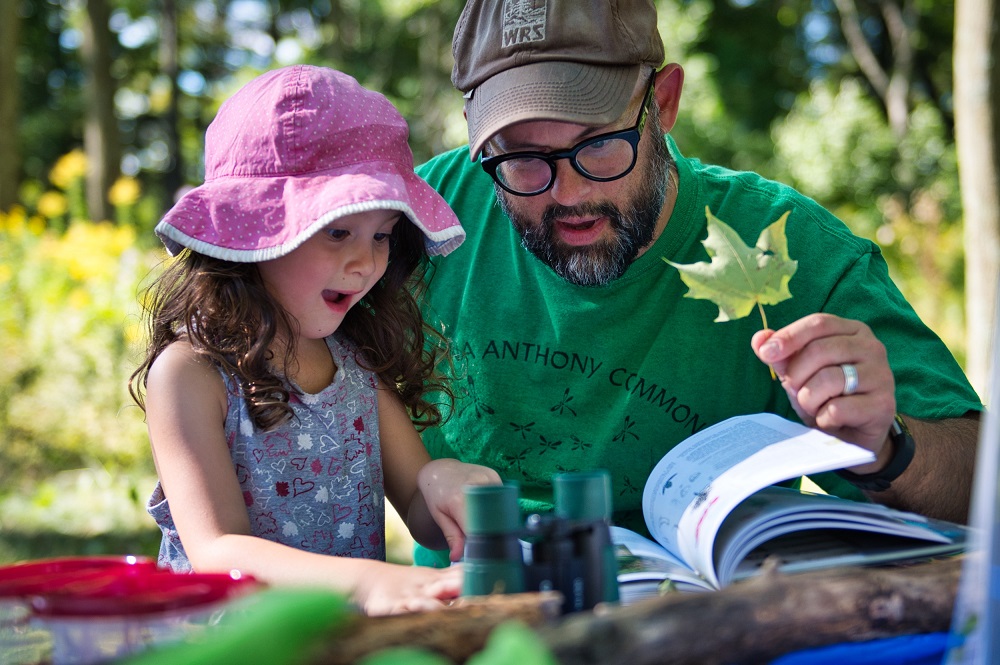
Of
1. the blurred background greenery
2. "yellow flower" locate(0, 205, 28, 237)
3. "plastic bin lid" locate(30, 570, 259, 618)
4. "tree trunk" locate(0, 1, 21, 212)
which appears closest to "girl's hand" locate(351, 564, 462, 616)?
"plastic bin lid" locate(30, 570, 259, 618)

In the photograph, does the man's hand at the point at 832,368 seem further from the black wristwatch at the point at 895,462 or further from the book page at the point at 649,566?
A: the book page at the point at 649,566

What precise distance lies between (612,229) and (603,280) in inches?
5.0

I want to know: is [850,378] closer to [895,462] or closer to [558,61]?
[895,462]

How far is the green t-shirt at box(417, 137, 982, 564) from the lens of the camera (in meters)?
2.05

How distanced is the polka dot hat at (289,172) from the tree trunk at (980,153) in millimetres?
4263

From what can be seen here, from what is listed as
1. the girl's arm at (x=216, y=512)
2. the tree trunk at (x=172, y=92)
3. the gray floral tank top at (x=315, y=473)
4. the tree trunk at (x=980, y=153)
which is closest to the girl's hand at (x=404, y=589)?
the girl's arm at (x=216, y=512)

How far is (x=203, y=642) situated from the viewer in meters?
0.75

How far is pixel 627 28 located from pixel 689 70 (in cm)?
1209

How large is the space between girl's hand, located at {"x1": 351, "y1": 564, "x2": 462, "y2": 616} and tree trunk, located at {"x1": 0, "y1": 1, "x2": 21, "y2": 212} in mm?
6852

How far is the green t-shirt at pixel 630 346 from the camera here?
205 cm

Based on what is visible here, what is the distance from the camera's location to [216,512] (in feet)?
4.85

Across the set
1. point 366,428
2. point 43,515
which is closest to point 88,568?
point 366,428

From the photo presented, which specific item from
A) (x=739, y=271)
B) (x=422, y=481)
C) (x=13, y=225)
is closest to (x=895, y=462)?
(x=739, y=271)

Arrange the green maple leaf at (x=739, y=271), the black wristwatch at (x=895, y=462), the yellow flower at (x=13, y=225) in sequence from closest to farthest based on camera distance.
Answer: the green maple leaf at (x=739, y=271), the black wristwatch at (x=895, y=462), the yellow flower at (x=13, y=225)
